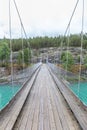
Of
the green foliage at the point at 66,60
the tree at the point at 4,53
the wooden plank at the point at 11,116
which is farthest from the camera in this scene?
the tree at the point at 4,53

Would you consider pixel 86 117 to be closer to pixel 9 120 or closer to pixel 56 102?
pixel 9 120

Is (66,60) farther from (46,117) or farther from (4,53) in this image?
(4,53)

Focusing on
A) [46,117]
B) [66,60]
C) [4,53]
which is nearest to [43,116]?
[46,117]

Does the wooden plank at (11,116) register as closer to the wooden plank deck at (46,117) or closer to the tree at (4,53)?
the wooden plank deck at (46,117)

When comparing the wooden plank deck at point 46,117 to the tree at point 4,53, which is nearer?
the wooden plank deck at point 46,117

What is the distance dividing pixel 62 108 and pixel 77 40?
39.1 metres

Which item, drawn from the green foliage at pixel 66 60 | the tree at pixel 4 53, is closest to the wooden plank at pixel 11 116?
the green foliage at pixel 66 60

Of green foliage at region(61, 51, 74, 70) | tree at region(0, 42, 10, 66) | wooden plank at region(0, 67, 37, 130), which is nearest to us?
wooden plank at region(0, 67, 37, 130)

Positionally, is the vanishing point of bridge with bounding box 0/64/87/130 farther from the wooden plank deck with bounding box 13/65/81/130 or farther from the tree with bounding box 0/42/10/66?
the tree with bounding box 0/42/10/66

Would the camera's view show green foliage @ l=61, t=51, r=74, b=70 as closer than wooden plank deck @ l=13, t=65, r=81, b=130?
No

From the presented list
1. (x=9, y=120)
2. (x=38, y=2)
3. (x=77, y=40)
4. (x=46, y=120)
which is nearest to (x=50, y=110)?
(x=46, y=120)

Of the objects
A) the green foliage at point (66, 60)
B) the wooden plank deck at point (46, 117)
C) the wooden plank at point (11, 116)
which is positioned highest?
the green foliage at point (66, 60)

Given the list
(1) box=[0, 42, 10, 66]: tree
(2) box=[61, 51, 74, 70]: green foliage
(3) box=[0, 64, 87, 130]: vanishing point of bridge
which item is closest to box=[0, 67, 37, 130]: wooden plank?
(3) box=[0, 64, 87, 130]: vanishing point of bridge

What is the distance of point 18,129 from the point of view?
278 cm
